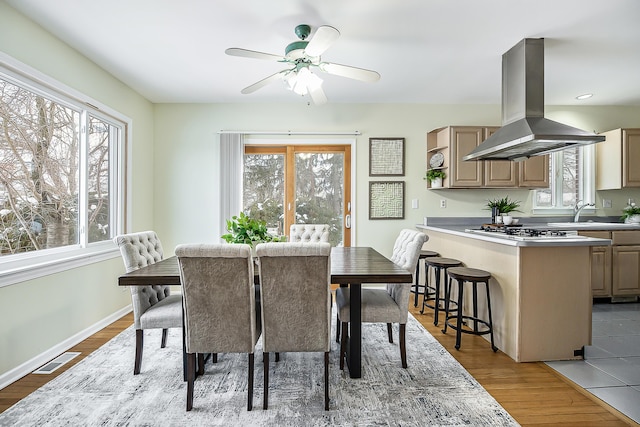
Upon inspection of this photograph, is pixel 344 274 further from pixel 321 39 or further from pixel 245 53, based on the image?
pixel 245 53

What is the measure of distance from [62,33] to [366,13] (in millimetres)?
2356

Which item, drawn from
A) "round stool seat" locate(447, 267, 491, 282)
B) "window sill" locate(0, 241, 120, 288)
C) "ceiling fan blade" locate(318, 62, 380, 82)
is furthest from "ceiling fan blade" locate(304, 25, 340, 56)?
"window sill" locate(0, 241, 120, 288)

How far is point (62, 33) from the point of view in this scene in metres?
2.60

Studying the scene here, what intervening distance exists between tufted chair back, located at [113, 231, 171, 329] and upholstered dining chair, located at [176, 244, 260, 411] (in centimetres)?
61

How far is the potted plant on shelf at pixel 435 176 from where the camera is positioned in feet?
13.9

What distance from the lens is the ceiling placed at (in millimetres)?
2268

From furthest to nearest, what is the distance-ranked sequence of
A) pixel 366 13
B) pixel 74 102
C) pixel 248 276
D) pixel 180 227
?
pixel 180 227, pixel 74 102, pixel 366 13, pixel 248 276

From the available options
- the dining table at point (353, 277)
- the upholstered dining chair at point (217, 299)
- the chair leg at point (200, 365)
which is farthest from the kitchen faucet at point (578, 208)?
the chair leg at point (200, 365)

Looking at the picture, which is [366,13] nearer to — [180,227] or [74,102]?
[74,102]

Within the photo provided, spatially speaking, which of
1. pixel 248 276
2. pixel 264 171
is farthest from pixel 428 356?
pixel 264 171

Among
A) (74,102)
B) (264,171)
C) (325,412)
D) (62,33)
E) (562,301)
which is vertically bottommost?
(325,412)

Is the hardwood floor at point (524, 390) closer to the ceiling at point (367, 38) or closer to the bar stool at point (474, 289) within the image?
the bar stool at point (474, 289)

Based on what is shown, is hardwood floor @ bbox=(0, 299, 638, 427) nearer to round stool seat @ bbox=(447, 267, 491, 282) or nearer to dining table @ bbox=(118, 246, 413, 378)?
round stool seat @ bbox=(447, 267, 491, 282)

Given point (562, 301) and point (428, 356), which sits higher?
point (562, 301)
